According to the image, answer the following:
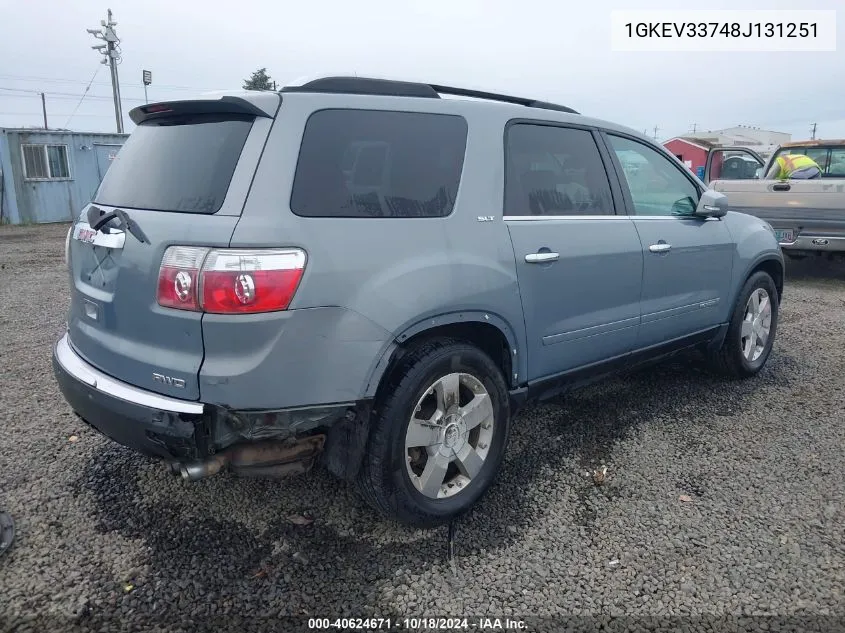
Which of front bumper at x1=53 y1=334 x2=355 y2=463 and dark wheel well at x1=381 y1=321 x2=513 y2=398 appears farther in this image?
dark wheel well at x1=381 y1=321 x2=513 y2=398

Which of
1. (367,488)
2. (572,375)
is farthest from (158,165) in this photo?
(572,375)

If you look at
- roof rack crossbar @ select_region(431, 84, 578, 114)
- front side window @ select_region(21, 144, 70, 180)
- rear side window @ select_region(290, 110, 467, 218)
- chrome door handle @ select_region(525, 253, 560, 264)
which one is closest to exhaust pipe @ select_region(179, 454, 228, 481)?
rear side window @ select_region(290, 110, 467, 218)

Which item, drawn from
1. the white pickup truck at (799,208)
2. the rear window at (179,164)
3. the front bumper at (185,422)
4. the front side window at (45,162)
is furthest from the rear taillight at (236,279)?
the front side window at (45,162)

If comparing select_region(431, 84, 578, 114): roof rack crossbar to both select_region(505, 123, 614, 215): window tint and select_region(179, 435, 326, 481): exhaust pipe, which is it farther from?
select_region(179, 435, 326, 481): exhaust pipe

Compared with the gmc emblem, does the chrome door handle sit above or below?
above

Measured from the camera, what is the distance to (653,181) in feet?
13.2

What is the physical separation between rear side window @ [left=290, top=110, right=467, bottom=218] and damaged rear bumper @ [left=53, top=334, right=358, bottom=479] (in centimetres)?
78

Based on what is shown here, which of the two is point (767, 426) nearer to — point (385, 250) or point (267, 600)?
point (385, 250)

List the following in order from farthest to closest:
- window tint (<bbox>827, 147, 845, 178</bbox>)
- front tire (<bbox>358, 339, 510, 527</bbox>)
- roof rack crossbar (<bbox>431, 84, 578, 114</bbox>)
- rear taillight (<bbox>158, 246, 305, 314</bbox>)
A: window tint (<bbox>827, 147, 845, 178</bbox>), roof rack crossbar (<bbox>431, 84, 578, 114</bbox>), front tire (<bbox>358, 339, 510, 527</bbox>), rear taillight (<bbox>158, 246, 305, 314</bbox>)

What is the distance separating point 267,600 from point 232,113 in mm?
1869

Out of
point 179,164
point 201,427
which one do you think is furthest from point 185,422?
point 179,164

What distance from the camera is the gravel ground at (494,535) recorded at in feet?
7.80

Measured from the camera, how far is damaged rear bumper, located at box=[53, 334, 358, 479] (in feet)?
7.54

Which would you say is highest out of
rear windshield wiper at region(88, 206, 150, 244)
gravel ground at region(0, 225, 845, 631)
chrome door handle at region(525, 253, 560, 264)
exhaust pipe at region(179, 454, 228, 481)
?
rear windshield wiper at region(88, 206, 150, 244)
